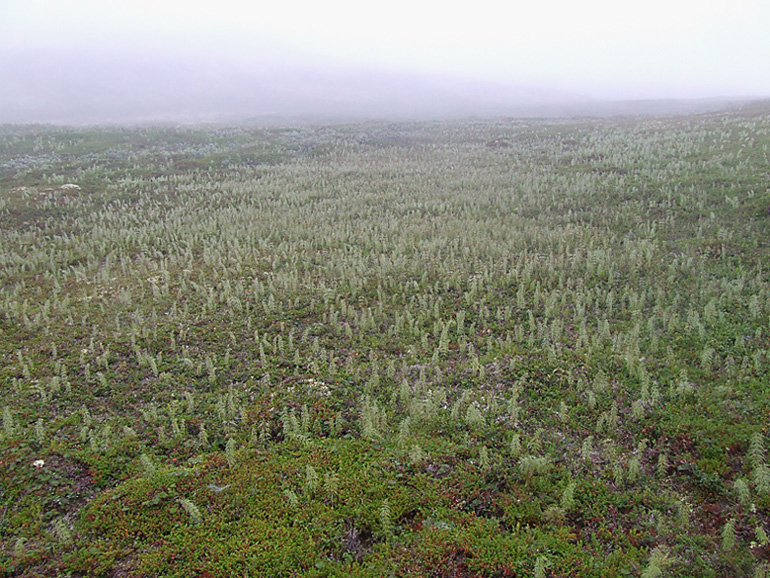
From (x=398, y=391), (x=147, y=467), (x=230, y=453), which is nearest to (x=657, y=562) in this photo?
(x=398, y=391)

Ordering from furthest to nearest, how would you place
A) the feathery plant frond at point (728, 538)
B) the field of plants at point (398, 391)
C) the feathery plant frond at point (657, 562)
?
the field of plants at point (398, 391) < the feathery plant frond at point (728, 538) < the feathery plant frond at point (657, 562)

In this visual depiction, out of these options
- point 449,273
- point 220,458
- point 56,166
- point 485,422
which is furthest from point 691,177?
point 56,166

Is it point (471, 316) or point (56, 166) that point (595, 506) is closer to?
point (471, 316)

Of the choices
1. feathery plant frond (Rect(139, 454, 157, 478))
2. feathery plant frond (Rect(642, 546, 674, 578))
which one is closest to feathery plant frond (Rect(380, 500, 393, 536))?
feathery plant frond (Rect(642, 546, 674, 578))

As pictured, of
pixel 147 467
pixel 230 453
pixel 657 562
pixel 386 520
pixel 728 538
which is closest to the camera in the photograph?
pixel 657 562

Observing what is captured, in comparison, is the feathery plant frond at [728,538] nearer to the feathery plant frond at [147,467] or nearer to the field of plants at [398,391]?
the field of plants at [398,391]

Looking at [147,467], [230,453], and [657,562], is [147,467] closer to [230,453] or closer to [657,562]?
[230,453]

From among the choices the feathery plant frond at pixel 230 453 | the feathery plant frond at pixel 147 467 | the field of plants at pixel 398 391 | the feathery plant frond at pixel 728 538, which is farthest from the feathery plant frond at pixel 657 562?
the feathery plant frond at pixel 147 467

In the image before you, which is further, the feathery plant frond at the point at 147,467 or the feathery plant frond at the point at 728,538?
the feathery plant frond at the point at 147,467

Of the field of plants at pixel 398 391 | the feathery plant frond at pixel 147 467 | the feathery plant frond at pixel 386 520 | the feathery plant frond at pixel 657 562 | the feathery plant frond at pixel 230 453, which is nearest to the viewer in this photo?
the feathery plant frond at pixel 657 562
